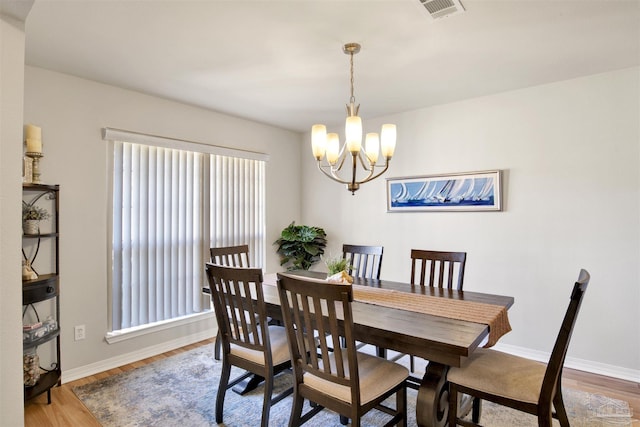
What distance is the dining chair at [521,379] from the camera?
1555 mm

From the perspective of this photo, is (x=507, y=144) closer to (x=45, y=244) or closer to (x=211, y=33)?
(x=211, y=33)

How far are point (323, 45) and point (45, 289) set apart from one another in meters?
2.59

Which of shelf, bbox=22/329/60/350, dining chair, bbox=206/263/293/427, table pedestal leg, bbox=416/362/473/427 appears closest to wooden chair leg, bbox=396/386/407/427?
table pedestal leg, bbox=416/362/473/427

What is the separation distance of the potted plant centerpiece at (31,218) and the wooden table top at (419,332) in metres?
1.85

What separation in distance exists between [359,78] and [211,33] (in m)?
1.25

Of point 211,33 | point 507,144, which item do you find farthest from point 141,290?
point 507,144

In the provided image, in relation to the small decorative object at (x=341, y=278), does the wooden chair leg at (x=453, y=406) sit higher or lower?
lower

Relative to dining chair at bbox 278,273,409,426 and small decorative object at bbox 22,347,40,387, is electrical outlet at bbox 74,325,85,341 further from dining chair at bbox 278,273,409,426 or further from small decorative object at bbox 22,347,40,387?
dining chair at bbox 278,273,409,426

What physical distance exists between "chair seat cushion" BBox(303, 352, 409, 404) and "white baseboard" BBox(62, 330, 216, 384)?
213 cm

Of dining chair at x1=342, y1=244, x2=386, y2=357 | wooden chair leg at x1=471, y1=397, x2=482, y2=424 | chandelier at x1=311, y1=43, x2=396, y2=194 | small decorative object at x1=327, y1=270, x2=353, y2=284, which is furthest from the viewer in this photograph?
dining chair at x1=342, y1=244, x2=386, y2=357

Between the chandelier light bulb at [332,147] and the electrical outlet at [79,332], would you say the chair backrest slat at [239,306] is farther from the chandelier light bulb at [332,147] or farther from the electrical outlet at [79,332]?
the electrical outlet at [79,332]

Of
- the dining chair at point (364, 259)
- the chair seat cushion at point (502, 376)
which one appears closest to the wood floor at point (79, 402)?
the chair seat cushion at point (502, 376)

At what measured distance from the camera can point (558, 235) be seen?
10.1ft

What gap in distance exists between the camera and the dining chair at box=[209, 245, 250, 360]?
10.2 ft
